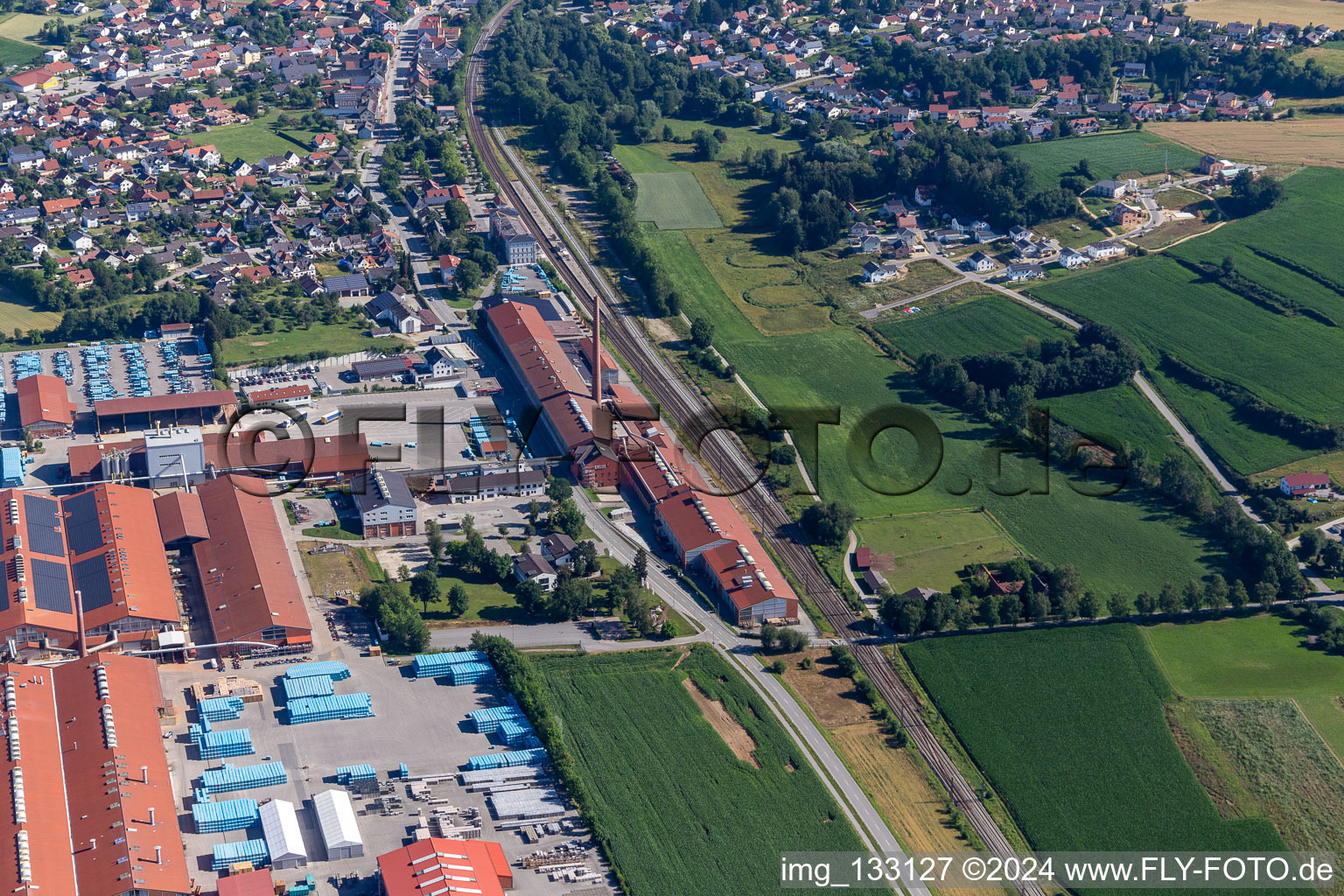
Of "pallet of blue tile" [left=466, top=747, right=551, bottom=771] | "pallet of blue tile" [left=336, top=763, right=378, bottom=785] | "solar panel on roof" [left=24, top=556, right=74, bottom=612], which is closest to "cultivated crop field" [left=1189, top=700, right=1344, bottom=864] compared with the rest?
"pallet of blue tile" [left=466, top=747, right=551, bottom=771]

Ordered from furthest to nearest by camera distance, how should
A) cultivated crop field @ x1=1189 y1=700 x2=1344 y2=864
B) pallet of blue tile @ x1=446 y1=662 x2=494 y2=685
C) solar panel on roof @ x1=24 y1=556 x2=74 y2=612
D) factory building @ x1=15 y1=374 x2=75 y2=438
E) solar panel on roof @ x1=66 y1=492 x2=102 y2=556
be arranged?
factory building @ x1=15 y1=374 x2=75 y2=438
solar panel on roof @ x1=66 y1=492 x2=102 y2=556
solar panel on roof @ x1=24 y1=556 x2=74 y2=612
pallet of blue tile @ x1=446 y1=662 x2=494 y2=685
cultivated crop field @ x1=1189 y1=700 x2=1344 y2=864

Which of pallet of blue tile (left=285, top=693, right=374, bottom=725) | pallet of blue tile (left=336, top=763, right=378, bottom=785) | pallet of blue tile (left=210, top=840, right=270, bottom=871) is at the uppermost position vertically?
pallet of blue tile (left=210, top=840, right=270, bottom=871)

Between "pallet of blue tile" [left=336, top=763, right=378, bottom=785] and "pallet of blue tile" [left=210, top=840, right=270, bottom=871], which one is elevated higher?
"pallet of blue tile" [left=210, top=840, right=270, bottom=871]

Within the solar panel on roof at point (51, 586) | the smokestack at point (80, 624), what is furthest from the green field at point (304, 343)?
the smokestack at point (80, 624)

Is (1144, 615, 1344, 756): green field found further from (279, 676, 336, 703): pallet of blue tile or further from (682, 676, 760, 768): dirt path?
(279, 676, 336, 703): pallet of blue tile

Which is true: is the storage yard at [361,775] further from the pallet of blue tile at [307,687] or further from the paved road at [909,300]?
the paved road at [909,300]

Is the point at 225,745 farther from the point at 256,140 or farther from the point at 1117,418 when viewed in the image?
the point at 256,140
